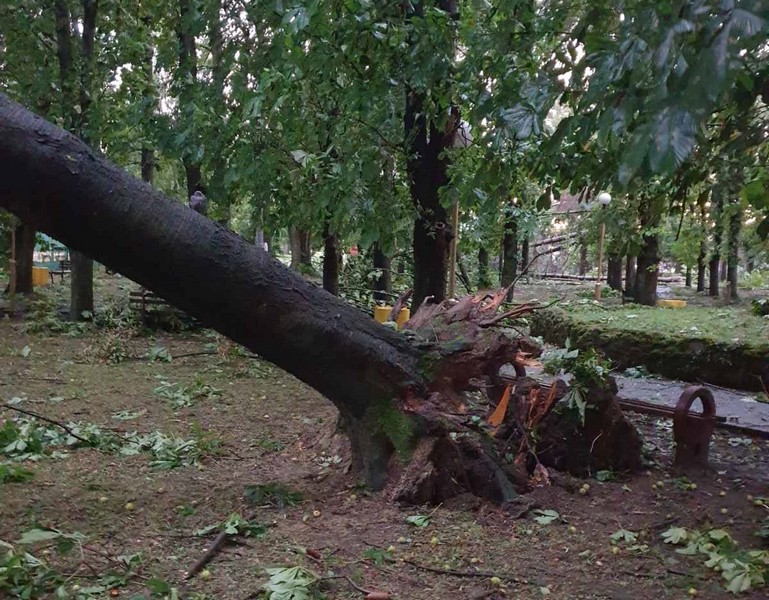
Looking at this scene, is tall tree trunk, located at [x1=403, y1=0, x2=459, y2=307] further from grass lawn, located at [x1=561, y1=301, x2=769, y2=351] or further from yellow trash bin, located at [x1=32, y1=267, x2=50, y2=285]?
yellow trash bin, located at [x1=32, y1=267, x2=50, y2=285]

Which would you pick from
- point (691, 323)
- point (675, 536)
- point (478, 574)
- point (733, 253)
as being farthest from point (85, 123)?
point (733, 253)

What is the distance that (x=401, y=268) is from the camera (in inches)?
790

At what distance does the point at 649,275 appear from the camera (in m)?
15.6

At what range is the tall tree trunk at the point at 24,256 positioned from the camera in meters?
14.1

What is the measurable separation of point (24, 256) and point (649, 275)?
13.6m

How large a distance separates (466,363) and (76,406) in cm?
388

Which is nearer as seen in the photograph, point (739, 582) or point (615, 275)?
point (739, 582)

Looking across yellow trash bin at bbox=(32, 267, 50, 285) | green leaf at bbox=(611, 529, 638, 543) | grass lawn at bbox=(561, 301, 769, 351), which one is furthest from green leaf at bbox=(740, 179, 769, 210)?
yellow trash bin at bbox=(32, 267, 50, 285)

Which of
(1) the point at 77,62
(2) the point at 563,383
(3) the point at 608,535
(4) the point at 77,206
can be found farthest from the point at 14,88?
(3) the point at 608,535

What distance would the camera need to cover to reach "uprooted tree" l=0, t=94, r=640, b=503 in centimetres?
312

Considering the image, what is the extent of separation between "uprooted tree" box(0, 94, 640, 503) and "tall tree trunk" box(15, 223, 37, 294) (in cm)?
1210

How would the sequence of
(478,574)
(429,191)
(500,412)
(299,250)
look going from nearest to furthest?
(478,574) < (500,412) < (429,191) < (299,250)

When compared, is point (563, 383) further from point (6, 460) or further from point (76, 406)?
point (76, 406)

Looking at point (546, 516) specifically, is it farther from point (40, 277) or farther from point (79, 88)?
point (40, 277)
